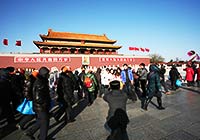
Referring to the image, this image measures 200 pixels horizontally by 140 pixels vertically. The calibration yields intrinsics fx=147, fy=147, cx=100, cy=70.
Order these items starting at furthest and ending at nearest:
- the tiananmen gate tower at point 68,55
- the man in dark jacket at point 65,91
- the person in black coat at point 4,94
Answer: the tiananmen gate tower at point 68,55 < the man in dark jacket at point 65,91 < the person in black coat at point 4,94

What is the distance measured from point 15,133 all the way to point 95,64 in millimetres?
22972

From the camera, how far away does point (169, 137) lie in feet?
9.59

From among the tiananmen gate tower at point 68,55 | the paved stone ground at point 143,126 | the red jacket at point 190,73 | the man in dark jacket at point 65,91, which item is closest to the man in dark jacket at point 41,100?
the paved stone ground at point 143,126

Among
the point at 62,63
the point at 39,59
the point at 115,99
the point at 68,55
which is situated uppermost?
Result: the point at 68,55

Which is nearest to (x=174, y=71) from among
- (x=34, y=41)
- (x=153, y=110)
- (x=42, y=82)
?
(x=153, y=110)

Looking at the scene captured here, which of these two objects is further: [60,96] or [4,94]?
[60,96]

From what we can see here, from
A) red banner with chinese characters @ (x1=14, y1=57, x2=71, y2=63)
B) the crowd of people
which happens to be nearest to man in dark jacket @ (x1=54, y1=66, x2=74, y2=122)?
the crowd of people

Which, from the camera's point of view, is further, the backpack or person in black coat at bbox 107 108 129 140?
the backpack

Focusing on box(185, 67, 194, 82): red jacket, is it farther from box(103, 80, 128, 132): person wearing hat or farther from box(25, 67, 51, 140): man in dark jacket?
box(25, 67, 51, 140): man in dark jacket

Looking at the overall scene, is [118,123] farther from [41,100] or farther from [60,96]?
[60,96]

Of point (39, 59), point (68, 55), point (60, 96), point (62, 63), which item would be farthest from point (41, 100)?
point (68, 55)

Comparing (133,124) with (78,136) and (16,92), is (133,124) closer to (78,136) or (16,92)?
(78,136)

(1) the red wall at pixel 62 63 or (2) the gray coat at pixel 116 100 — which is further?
(1) the red wall at pixel 62 63

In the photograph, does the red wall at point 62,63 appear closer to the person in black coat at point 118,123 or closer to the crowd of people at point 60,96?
the crowd of people at point 60,96
